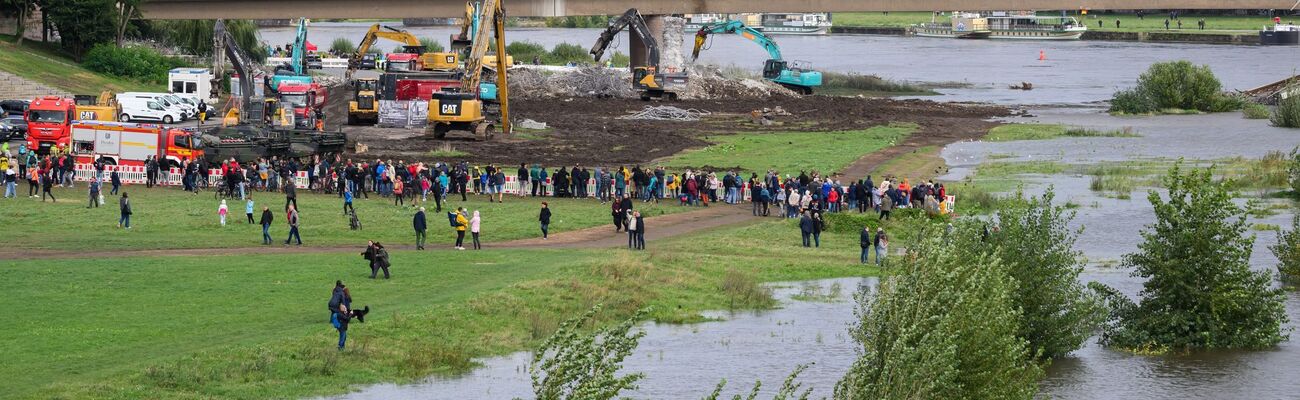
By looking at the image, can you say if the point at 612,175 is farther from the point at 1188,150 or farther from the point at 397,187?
the point at 1188,150

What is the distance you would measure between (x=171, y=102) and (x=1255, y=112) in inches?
2324

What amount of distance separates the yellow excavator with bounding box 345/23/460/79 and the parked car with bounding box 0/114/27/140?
975 inches

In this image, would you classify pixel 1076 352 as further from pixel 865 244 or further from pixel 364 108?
pixel 364 108

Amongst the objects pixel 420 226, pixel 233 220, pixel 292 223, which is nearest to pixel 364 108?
pixel 233 220

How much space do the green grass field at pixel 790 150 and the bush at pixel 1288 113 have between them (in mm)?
19847

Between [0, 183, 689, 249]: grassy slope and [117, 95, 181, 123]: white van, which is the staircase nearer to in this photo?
[117, 95, 181, 123]: white van

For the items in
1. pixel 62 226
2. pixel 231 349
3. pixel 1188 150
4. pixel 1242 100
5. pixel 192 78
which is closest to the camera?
pixel 231 349

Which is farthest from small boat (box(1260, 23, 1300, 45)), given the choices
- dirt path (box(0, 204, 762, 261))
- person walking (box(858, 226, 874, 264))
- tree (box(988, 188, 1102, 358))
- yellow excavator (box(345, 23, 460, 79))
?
tree (box(988, 188, 1102, 358))

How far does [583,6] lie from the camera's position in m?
114

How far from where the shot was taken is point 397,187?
51.5m

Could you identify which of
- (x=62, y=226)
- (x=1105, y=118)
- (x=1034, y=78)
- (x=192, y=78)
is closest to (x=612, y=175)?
(x=62, y=226)

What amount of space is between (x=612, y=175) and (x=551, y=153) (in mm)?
12111

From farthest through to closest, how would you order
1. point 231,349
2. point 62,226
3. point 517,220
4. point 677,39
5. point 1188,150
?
point 677,39 < point 1188,150 < point 517,220 < point 62,226 < point 231,349

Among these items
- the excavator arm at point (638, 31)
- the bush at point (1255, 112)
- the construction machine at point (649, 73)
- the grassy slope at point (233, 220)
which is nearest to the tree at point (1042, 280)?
the grassy slope at point (233, 220)
